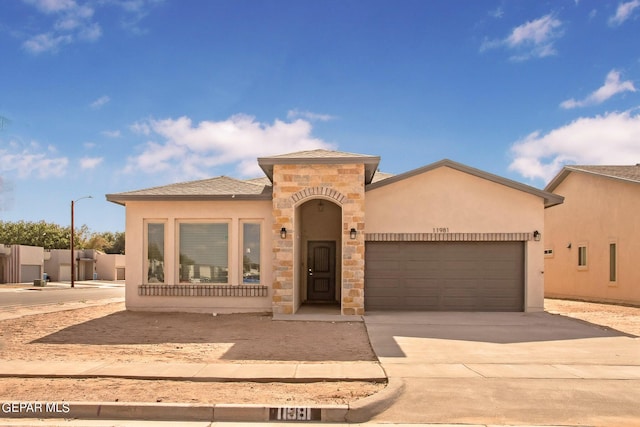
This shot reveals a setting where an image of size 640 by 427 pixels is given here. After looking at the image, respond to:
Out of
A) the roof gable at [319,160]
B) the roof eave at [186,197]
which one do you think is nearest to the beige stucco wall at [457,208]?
the roof gable at [319,160]

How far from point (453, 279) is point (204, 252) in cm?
717

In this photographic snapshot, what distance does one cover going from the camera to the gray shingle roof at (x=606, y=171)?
Result: 1956 cm

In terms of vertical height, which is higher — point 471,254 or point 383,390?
point 471,254

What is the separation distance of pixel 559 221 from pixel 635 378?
58.2 feet

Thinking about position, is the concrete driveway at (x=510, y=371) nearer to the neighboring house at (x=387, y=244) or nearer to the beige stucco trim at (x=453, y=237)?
the neighboring house at (x=387, y=244)

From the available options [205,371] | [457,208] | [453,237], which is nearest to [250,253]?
[453,237]

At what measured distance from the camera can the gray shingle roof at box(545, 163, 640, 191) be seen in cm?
1956

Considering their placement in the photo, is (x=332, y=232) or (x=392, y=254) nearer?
(x=392, y=254)

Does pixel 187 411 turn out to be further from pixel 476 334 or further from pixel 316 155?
pixel 316 155

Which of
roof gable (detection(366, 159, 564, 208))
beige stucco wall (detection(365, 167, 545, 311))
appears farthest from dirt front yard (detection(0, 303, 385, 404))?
roof gable (detection(366, 159, 564, 208))

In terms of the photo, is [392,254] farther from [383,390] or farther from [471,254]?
[383,390]

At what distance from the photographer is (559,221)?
23938 millimetres

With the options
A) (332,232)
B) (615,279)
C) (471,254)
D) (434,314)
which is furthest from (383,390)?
(615,279)

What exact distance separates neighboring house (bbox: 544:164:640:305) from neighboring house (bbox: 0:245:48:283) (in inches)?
1677
